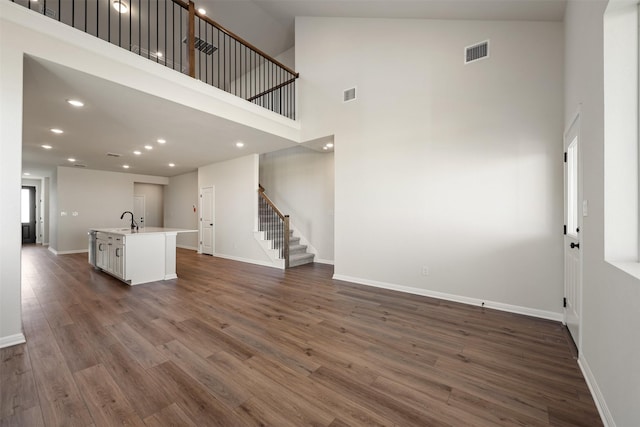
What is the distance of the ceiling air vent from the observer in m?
3.60

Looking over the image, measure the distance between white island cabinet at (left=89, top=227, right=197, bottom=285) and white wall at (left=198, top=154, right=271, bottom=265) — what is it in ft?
6.21

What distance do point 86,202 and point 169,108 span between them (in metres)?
7.27

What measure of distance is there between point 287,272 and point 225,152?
332cm

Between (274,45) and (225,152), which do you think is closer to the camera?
(225,152)

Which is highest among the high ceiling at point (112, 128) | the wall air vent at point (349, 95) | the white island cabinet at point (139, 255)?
the wall air vent at point (349, 95)

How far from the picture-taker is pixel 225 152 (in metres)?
6.49

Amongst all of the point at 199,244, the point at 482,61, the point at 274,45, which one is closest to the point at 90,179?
the point at 199,244

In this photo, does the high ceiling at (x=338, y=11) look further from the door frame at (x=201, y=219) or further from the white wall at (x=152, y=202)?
the white wall at (x=152, y=202)

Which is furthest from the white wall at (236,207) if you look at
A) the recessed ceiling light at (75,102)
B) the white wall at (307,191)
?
the recessed ceiling light at (75,102)

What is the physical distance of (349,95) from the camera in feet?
15.9

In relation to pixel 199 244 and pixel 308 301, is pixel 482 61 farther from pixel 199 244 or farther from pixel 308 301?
pixel 199 244

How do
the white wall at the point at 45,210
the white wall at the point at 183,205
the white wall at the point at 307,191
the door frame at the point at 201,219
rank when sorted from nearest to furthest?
the white wall at the point at 307,191, the door frame at the point at 201,219, the white wall at the point at 183,205, the white wall at the point at 45,210

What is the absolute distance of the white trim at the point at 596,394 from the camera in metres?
1.57

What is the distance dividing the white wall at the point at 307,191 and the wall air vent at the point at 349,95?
70.7 inches
